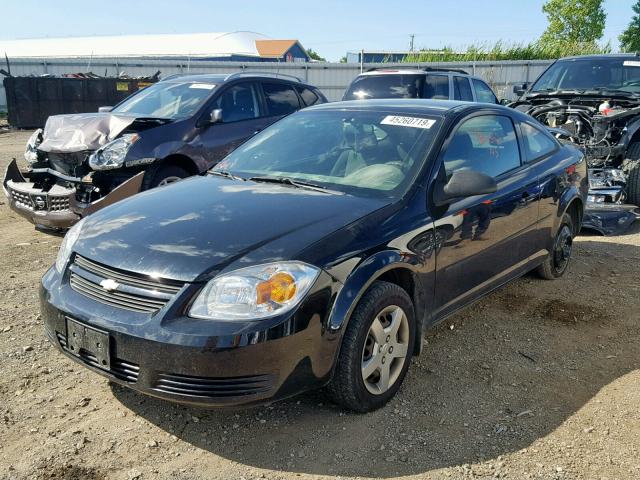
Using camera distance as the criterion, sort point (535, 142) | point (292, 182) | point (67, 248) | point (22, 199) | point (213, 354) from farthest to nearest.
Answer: point (22, 199), point (535, 142), point (292, 182), point (67, 248), point (213, 354)

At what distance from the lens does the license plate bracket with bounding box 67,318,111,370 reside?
8.82 ft

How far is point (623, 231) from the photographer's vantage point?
7.03 m

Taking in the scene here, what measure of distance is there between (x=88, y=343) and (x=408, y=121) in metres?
2.34

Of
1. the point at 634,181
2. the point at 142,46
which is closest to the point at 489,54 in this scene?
the point at 634,181

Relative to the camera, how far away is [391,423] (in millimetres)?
3037

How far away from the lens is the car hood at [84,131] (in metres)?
5.92

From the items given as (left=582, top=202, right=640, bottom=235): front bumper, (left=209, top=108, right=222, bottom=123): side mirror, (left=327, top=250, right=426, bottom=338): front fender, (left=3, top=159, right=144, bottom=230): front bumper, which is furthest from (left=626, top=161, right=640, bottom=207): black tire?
(left=3, top=159, right=144, bottom=230): front bumper

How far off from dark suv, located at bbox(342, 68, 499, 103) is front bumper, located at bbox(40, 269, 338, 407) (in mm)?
7292

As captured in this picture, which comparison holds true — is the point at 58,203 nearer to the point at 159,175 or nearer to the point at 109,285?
the point at 159,175

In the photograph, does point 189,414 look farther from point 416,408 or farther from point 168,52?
point 168,52

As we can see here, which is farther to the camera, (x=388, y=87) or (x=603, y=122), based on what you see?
(x=388, y=87)

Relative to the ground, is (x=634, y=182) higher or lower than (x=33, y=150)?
lower

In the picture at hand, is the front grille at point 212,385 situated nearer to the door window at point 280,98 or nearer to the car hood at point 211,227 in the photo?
the car hood at point 211,227

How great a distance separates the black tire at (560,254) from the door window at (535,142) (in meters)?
0.65
